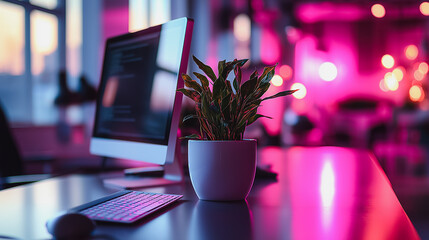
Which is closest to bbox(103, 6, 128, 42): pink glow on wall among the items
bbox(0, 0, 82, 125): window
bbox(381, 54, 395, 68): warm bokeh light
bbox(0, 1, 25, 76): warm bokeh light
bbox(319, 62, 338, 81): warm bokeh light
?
bbox(0, 0, 82, 125): window

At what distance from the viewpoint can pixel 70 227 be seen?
0.62 m

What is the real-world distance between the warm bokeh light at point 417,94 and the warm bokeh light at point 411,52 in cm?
113

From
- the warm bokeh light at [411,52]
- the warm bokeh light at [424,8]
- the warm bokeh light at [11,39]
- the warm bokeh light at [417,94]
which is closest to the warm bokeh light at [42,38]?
the warm bokeh light at [11,39]

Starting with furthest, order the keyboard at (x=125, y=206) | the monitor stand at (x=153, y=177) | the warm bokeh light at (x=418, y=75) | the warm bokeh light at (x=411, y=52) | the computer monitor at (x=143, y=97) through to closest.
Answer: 1. the warm bokeh light at (x=411, y=52)
2. the warm bokeh light at (x=418, y=75)
3. the monitor stand at (x=153, y=177)
4. the computer monitor at (x=143, y=97)
5. the keyboard at (x=125, y=206)

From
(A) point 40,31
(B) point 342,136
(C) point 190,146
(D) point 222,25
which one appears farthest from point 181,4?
(C) point 190,146

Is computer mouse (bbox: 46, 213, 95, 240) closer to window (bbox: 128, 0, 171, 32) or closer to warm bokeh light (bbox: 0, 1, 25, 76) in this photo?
warm bokeh light (bbox: 0, 1, 25, 76)

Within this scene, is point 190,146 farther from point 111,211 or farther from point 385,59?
point 385,59

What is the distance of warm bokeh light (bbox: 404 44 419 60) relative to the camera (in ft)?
32.5

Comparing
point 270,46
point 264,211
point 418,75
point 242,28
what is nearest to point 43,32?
point 264,211

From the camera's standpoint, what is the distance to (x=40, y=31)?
171 inches

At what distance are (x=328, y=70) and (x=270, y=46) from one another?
1943 millimetres

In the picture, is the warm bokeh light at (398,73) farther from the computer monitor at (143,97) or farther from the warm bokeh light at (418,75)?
the computer monitor at (143,97)

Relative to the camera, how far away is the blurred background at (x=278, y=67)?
4020 mm

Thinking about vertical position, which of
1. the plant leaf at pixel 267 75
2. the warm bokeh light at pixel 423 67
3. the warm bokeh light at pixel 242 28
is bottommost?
the plant leaf at pixel 267 75
